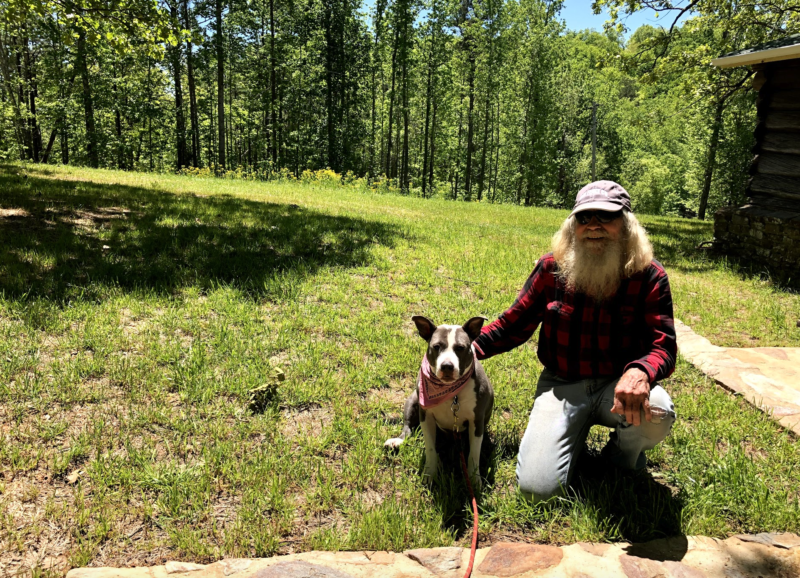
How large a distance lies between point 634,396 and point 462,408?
879 mm

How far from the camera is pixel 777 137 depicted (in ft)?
29.1

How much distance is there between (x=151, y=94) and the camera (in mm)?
31031

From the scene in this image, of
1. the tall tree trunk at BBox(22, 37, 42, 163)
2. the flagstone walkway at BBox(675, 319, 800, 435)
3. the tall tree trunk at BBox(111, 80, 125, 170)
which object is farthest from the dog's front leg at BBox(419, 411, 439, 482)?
the tall tree trunk at BBox(111, 80, 125, 170)

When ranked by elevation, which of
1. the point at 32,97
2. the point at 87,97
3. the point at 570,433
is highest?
the point at 32,97

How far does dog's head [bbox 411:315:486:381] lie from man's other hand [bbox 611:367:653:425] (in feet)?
2.52

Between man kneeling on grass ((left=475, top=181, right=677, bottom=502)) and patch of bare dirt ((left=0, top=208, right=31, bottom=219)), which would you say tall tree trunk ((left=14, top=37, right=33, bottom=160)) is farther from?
man kneeling on grass ((left=475, top=181, right=677, bottom=502))

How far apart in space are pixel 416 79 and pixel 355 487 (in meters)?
33.0

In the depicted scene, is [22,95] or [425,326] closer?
[425,326]

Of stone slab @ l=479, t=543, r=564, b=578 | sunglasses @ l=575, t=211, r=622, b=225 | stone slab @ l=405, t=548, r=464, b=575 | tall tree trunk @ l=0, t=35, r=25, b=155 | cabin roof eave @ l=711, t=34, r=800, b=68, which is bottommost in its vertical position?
stone slab @ l=405, t=548, r=464, b=575

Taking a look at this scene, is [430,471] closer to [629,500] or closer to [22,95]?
[629,500]

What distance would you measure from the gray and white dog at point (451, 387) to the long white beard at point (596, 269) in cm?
68

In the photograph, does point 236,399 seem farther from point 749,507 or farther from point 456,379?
point 749,507

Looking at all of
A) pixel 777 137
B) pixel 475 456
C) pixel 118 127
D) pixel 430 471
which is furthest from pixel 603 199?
pixel 118 127

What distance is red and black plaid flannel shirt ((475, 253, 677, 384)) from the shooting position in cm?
262
